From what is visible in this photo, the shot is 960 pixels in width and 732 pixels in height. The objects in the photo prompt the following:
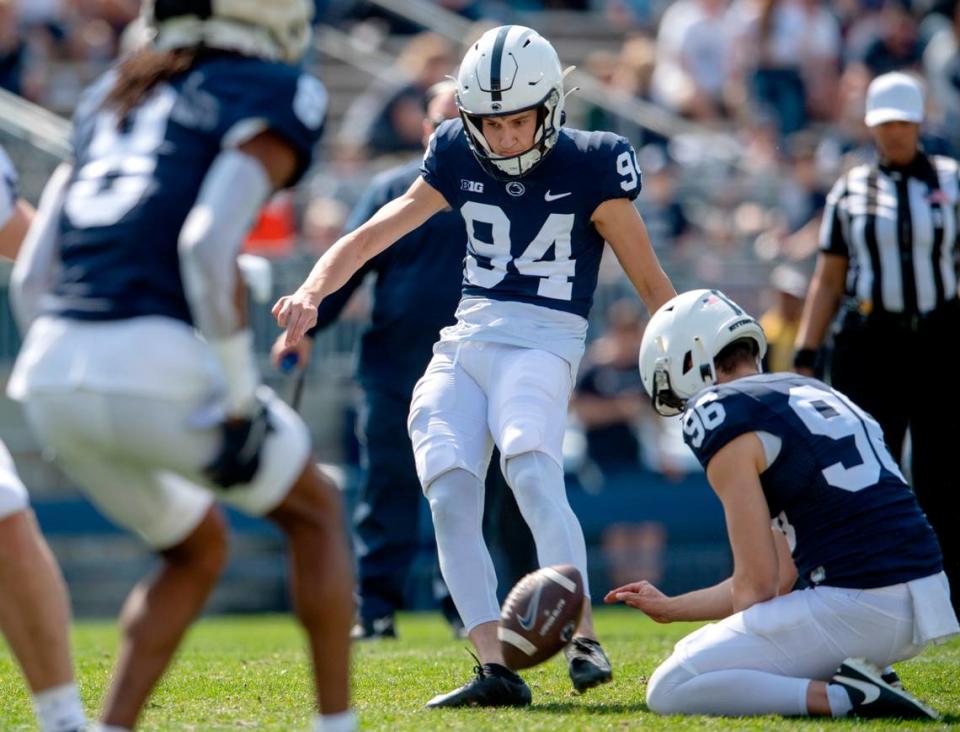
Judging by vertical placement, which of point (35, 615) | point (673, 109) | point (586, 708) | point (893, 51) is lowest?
point (586, 708)

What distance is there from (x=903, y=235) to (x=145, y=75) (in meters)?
4.57

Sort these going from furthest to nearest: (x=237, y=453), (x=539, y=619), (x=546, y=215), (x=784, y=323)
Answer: (x=784, y=323) → (x=546, y=215) → (x=539, y=619) → (x=237, y=453)

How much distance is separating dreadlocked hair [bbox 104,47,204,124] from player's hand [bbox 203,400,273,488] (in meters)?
0.76

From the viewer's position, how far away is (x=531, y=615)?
465cm

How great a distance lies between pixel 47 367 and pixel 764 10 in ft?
42.8

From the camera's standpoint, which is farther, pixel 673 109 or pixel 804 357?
pixel 673 109

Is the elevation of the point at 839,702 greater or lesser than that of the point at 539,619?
lesser

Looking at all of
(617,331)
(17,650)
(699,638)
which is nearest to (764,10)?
(617,331)

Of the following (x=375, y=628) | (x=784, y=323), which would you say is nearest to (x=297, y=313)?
(x=375, y=628)

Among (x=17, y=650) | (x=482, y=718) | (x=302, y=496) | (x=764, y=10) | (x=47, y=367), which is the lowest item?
(x=482, y=718)

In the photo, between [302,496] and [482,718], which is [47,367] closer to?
[302,496]

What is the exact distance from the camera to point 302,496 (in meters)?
3.93

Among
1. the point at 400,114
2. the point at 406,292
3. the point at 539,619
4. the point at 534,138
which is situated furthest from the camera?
the point at 400,114

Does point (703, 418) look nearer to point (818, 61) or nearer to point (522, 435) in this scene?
point (522, 435)
